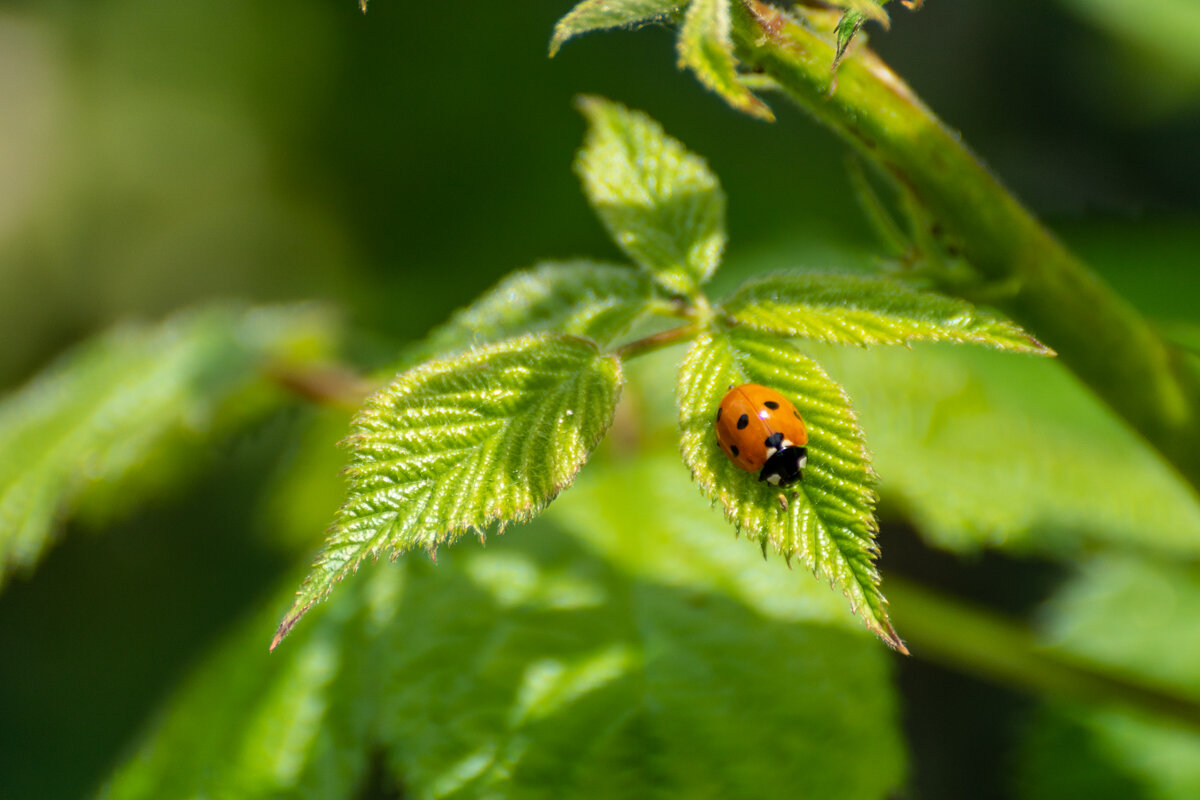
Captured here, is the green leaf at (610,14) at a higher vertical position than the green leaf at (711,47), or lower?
higher

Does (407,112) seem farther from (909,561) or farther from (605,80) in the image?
(909,561)

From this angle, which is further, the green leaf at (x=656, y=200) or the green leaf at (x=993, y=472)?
the green leaf at (x=993, y=472)

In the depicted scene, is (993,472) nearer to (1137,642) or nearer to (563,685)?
(1137,642)

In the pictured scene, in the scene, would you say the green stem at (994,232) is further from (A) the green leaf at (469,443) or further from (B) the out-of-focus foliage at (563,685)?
(B) the out-of-focus foliage at (563,685)

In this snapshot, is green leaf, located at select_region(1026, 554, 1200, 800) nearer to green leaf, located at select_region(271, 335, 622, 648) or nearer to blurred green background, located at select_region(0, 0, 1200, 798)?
blurred green background, located at select_region(0, 0, 1200, 798)

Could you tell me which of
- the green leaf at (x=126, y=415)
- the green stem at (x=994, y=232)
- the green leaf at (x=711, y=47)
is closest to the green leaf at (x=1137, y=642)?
the green stem at (x=994, y=232)

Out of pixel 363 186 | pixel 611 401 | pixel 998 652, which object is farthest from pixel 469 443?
pixel 363 186
